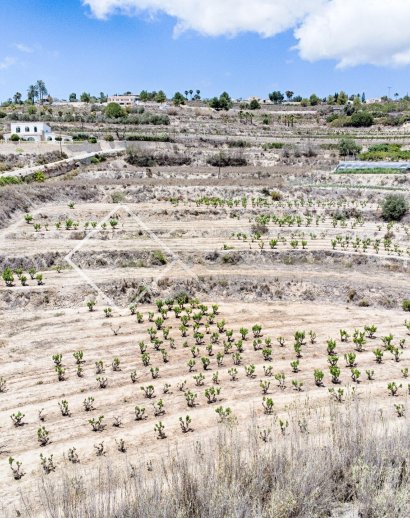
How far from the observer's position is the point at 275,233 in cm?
3033

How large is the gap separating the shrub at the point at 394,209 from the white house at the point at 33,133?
43090mm

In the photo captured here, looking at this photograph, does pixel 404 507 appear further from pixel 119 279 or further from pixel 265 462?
pixel 119 279

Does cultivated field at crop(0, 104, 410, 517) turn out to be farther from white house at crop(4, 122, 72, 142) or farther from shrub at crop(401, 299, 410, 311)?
white house at crop(4, 122, 72, 142)

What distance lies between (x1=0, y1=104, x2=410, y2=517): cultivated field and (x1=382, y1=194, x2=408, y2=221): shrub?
0.64 meters

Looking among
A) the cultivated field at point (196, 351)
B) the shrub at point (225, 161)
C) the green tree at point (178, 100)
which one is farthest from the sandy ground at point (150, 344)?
the green tree at point (178, 100)

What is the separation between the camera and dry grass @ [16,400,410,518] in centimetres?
685

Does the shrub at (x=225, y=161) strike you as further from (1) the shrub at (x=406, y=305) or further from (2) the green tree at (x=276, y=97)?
(2) the green tree at (x=276, y=97)

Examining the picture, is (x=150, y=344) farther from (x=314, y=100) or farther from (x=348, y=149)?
(x=314, y=100)

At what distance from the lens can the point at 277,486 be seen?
7238 millimetres

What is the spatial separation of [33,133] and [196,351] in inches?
2166

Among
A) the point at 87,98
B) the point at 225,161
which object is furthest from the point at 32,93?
the point at 225,161

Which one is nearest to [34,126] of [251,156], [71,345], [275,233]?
[251,156]

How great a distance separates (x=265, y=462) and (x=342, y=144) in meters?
57.7

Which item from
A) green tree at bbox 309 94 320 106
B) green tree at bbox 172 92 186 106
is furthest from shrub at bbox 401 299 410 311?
green tree at bbox 309 94 320 106
